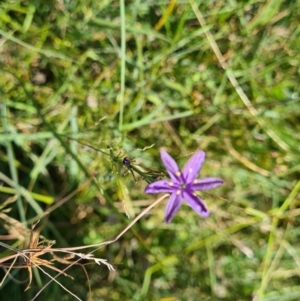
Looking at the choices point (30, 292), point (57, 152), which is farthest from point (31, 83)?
point (30, 292)

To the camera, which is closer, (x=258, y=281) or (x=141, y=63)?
(x=141, y=63)

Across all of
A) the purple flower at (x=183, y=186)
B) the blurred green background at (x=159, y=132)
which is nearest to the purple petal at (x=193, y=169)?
the purple flower at (x=183, y=186)

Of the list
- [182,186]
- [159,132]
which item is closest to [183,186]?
[182,186]

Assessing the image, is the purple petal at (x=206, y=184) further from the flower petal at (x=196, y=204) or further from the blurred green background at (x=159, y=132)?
the blurred green background at (x=159, y=132)

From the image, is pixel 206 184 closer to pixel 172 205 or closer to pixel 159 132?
pixel 172 205

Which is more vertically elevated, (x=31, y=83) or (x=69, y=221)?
(x=31, y=83)

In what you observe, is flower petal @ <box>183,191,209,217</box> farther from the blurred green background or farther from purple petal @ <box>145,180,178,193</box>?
the blurred green background

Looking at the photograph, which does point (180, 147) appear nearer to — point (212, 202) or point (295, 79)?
point (212, 202)
